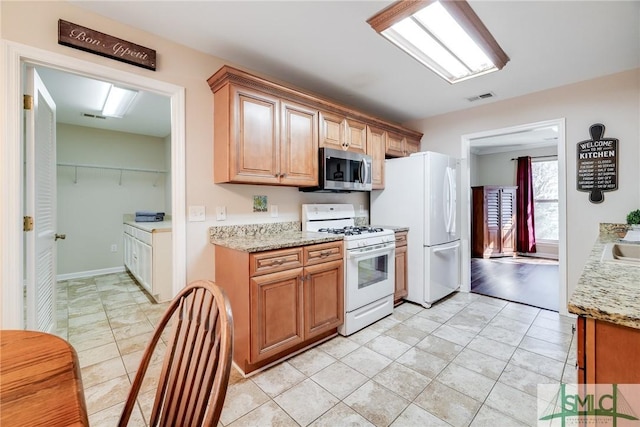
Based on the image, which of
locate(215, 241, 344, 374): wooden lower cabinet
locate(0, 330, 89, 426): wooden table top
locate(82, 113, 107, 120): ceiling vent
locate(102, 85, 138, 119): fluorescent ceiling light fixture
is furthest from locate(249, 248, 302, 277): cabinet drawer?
locate(82, 113, 107, 120): ceiling vent

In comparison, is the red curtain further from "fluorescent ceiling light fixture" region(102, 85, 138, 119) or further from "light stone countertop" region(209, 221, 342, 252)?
"fluorescent ceiling light fixture" region(102, 85, 138, 119)

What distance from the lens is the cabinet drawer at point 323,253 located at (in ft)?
7.15

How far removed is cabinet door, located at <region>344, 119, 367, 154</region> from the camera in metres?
2.97

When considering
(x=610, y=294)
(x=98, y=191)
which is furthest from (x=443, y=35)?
(x=98, y=191)

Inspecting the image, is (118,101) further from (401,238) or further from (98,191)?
(401,238)

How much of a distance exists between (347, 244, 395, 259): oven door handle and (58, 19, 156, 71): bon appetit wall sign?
2.10m

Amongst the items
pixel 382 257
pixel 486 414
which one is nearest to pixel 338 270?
pixel 382 257

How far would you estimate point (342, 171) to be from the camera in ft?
9.29

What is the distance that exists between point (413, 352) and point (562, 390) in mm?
908

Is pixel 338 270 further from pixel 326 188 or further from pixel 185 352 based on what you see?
pixel 185 352

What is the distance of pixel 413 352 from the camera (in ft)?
7.19

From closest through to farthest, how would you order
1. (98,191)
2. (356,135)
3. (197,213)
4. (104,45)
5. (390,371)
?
(104,45) < (390,371) < (197,213) < (356,135) < (98,191)

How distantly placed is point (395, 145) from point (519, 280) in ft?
9.31

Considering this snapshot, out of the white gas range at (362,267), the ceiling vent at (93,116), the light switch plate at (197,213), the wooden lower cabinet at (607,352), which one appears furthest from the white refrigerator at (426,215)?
the ceiling vent at (93,116)
